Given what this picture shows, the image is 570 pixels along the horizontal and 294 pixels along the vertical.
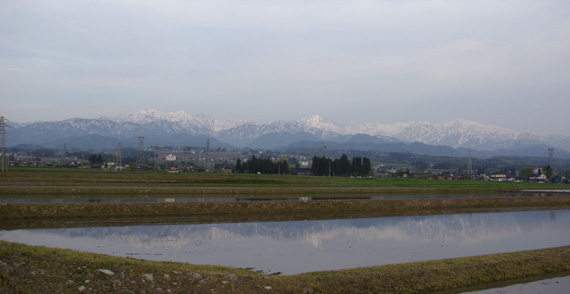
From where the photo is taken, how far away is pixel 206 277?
1342cm

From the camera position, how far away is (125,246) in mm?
19453

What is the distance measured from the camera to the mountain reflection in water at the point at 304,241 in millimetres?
18125

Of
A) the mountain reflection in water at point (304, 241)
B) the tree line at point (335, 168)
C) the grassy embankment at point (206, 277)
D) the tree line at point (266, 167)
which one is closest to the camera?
the grassy embankment at point (206, 277)

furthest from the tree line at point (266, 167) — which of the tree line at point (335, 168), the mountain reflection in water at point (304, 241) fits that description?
the mountain reflection in water at point (304, 241)

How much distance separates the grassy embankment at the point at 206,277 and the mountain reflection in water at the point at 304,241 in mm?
2087

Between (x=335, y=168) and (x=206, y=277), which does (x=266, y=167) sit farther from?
(x=206, y=277)

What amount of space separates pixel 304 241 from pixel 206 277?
936 centimetres

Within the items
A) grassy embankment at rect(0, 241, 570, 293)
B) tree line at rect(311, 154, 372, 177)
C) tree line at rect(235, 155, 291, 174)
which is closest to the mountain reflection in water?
grassy embankment at rect(0, 241, 570, 293)

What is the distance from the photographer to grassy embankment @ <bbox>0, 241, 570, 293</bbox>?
12.0 meters

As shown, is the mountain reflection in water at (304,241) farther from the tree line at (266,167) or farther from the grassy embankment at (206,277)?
the tree line at (266,167)

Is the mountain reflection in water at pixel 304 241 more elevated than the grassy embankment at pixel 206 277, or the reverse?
the grassy embankment at pixel 206 277

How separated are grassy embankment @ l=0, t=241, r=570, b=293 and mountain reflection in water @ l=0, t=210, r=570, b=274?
2087 mm

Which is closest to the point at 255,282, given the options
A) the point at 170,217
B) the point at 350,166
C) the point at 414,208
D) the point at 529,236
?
the point at 170,217

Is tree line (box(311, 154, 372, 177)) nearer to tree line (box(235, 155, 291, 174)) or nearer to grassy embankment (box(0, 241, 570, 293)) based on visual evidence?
tree line (box(235, 155, 291, 174))
